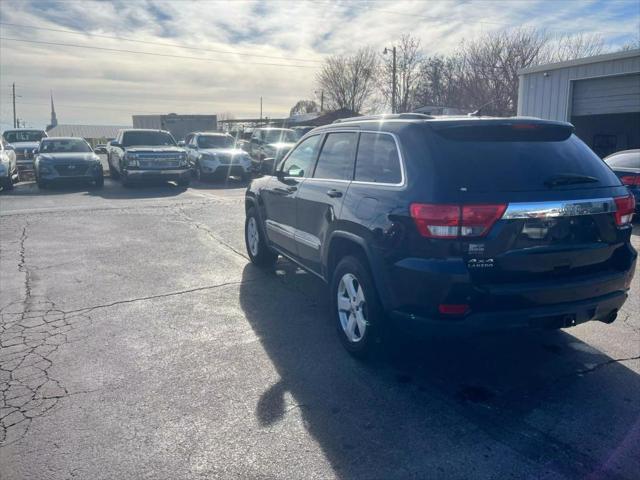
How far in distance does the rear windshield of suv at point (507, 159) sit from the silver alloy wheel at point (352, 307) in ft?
3.79

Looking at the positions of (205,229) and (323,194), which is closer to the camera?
(323,194)

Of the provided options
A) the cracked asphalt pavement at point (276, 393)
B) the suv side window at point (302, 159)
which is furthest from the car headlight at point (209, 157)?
the suv side window at point (302, 159)

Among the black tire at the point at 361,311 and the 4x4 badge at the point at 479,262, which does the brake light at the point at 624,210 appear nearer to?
the 4x4 badge at the point at 479,262

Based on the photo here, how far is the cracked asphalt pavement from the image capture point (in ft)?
9.60

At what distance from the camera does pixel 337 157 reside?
15.9ft

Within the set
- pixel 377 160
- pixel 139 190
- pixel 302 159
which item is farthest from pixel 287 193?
pixel 139 190

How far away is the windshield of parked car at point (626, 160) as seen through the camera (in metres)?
10.0

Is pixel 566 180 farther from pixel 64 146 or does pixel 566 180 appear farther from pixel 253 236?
pixel 64 146

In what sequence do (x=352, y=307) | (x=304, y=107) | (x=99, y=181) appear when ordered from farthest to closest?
(x=304, y=107)
(x=99, y=181)
(x=352, y=307)

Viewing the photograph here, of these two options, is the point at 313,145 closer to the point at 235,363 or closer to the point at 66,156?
the point at 235,363

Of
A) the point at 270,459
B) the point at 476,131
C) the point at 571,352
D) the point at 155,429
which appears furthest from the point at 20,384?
the point at 571,352

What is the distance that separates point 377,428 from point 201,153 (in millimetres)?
16765

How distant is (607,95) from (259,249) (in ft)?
41.9

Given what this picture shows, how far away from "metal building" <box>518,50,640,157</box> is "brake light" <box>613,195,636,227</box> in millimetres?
11998
